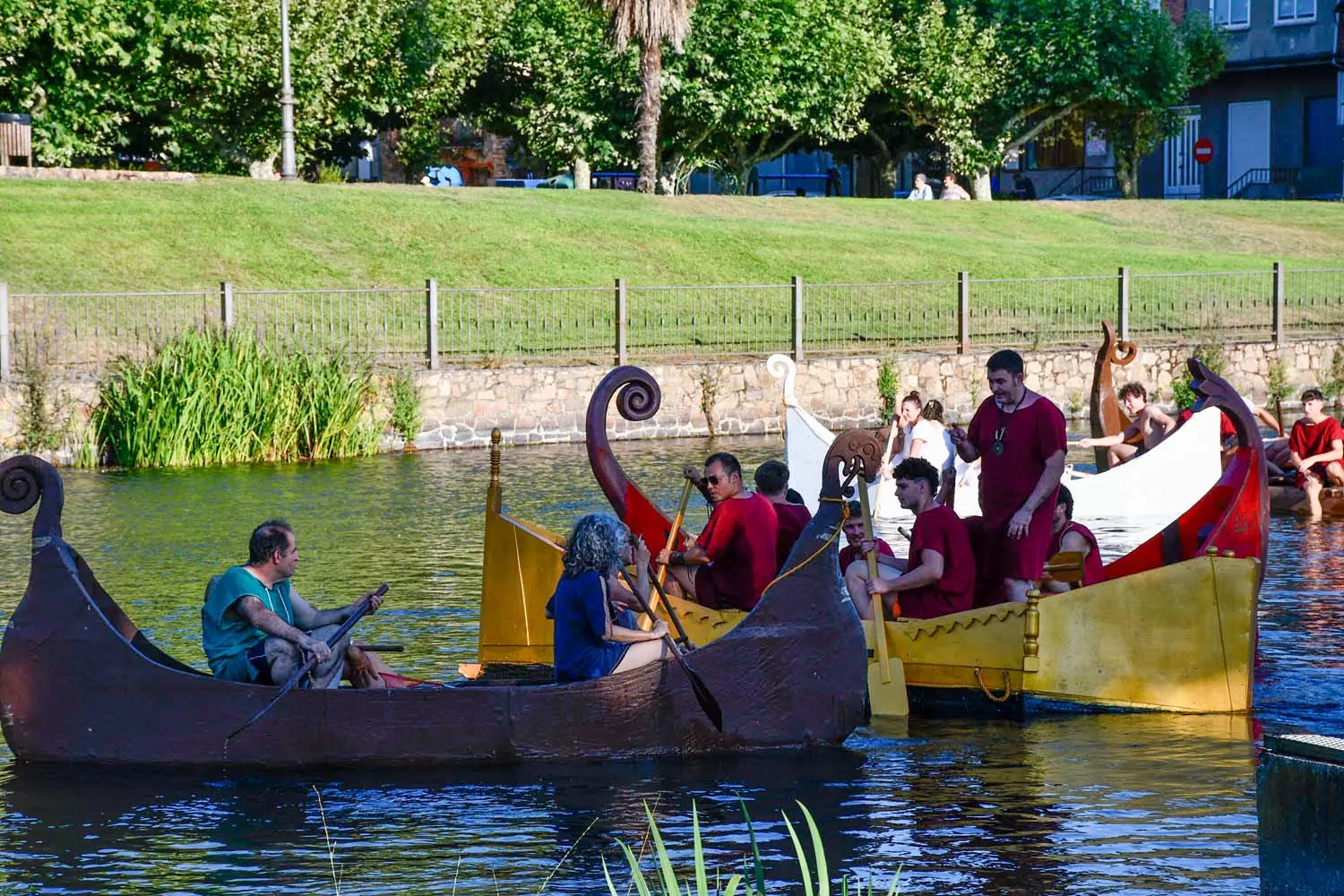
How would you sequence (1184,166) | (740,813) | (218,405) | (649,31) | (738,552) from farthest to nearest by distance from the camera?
(1184,166)
(649,31)
(218,405)
(738,552)
(740,813)

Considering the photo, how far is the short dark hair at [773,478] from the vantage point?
11820 mm

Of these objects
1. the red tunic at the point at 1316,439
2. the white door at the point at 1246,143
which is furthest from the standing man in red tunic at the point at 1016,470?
the white door at the point at 1246,143

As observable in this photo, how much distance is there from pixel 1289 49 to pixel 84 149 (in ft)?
102

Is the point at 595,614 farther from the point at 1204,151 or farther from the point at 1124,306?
the point at 1204,151

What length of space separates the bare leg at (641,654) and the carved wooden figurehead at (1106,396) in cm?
962

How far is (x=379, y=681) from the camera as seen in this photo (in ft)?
34.9

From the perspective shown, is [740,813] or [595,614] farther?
[595,614]

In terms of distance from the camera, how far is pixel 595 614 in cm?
989

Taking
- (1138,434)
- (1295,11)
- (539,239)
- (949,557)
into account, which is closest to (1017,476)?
(949,557)

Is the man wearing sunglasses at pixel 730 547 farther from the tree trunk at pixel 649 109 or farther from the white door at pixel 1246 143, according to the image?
the white door at pixel 1246 143

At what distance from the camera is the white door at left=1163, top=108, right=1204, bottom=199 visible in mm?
56656

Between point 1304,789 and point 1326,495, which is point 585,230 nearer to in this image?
point 1326,495

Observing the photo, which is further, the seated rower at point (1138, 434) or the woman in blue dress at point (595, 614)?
A: the seated rower at point (1138, 434)

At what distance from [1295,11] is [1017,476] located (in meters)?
46.3
